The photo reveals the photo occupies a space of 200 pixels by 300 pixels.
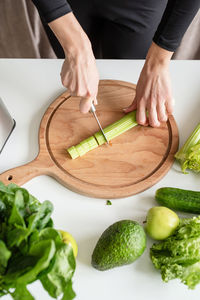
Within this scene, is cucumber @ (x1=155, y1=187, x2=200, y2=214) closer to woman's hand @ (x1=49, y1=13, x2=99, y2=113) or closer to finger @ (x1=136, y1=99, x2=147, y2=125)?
finger @ (x1=136, y1=99, x2=147, y2=125)

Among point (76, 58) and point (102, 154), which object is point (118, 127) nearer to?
point (102, 154)

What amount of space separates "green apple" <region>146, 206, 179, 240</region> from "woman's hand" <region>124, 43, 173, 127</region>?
1.31 ft

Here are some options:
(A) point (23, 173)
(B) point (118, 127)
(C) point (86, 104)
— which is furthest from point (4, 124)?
(B) point (118, 127)

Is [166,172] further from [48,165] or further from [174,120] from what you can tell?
[48,165]

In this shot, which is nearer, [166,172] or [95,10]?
[166,172]

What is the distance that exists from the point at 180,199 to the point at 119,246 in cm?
29

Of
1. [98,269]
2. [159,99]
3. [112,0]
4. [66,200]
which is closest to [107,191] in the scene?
[66,200]

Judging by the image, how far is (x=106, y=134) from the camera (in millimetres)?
1229

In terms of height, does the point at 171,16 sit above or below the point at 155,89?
above

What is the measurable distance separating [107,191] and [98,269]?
0.89 feet

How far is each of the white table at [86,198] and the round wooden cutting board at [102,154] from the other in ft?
0.14

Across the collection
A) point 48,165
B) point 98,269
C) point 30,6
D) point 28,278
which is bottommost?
point 98,269

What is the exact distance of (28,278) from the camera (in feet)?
2.07

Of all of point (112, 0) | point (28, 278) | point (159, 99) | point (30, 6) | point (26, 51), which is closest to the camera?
point (28, 278)
